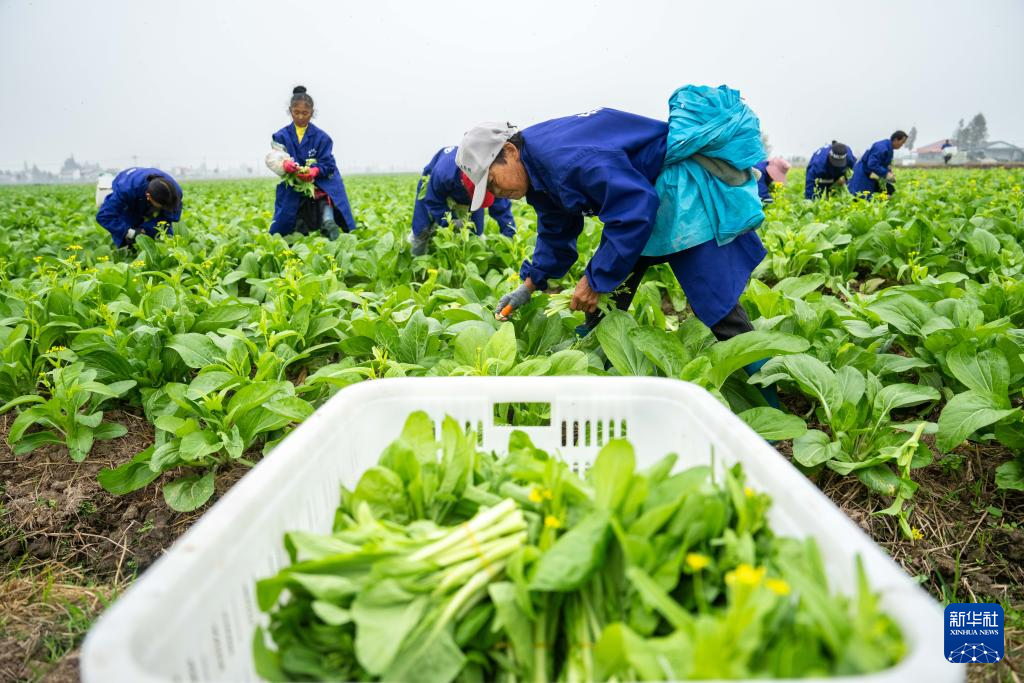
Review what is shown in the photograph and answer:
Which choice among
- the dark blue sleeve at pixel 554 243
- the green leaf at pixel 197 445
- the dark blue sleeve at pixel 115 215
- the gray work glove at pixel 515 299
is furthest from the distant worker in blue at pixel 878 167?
the green leaf at pixel 197 445

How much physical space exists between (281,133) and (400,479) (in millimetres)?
6696

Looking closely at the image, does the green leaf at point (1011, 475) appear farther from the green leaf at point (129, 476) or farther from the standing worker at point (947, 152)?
the standing worker at point (947, 152)

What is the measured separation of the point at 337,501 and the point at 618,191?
1.57m

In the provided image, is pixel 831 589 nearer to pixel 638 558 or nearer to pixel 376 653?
pixel 638 558

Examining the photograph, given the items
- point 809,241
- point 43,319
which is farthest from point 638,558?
point 809,241

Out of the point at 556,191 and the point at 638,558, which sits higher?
the point at 556,191

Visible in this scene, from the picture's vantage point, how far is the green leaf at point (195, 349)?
8.91 ft

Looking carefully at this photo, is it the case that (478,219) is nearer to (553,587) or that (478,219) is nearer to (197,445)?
(197,445)

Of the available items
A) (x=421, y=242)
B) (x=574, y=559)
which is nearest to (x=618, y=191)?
(x=574, y=559)

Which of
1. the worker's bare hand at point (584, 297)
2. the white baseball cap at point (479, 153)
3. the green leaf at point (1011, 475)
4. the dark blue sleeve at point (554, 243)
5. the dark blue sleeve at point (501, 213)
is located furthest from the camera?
the dark blue sleeve at point (501, 213)

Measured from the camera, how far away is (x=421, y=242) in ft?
16.6

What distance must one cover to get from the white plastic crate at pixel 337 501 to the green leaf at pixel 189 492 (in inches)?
40.5

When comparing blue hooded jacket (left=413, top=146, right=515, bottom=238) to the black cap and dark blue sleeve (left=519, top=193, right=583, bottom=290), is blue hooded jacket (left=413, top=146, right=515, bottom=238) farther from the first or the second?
the black cap

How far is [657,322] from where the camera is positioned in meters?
2.92
